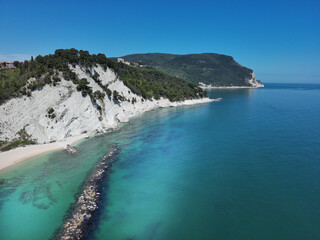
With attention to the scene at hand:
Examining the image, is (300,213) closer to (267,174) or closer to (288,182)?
(288,182)

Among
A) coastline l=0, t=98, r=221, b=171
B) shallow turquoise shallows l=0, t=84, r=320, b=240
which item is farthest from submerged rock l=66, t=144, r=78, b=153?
coastline l=0, t=98, r=221, b=171

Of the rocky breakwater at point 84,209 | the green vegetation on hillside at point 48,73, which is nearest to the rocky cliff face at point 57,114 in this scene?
the green vegetation on hillside at point 48,73

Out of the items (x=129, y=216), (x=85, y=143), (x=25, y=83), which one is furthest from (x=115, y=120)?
(x=129, y=216)

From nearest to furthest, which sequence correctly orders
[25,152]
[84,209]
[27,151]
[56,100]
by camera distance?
[84,209], [25,152], [27,151], [56,100]

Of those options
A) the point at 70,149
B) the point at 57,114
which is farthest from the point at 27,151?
the point at 57,114

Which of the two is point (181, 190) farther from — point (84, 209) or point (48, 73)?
point (48, 73)

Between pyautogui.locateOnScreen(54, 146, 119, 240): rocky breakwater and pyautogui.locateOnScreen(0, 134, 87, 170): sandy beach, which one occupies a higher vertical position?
pyautogui.locateOnScreen(0, 134, 87, 170): sandy beach

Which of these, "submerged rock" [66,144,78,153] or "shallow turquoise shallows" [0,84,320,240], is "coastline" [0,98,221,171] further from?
"submerged rock" [66,144,78,153]
